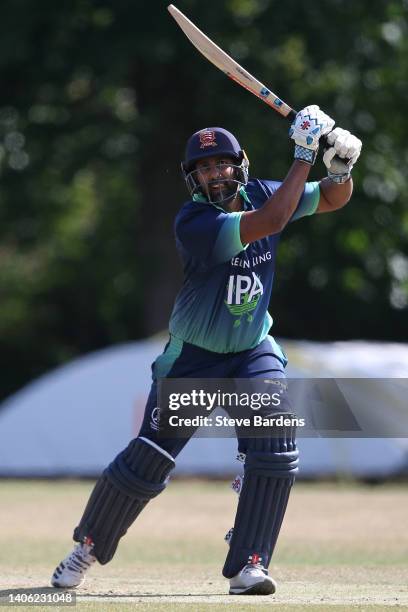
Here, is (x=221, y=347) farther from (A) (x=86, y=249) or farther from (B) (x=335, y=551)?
(A) (x=86, y=249)

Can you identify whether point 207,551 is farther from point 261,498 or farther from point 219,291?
point 219,291

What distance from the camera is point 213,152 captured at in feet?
19.0

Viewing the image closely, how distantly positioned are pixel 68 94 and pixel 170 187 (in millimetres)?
2153

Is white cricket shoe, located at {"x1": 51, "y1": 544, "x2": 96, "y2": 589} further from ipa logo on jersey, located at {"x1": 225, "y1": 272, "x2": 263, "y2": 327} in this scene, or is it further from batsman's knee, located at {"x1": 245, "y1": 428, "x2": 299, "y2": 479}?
ipa logo on jersey, located at {"x1": 225, "y1": 272, "x2": 263, "y2": 327}

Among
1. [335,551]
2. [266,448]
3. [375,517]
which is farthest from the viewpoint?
[375,517]

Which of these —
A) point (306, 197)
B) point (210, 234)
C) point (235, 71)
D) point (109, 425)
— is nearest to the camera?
point (210, 234)

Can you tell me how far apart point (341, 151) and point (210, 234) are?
2.18 feet

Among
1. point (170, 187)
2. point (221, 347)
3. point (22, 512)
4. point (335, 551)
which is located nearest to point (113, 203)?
point (170, 187)

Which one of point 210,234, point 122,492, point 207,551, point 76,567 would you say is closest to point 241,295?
point 210,234

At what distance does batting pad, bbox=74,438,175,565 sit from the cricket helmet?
1104 mm

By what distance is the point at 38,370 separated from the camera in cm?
2791

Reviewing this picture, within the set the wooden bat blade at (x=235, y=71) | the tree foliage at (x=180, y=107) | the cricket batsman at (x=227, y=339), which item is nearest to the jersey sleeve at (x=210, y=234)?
the cricket batsman at (x=227, y=339)

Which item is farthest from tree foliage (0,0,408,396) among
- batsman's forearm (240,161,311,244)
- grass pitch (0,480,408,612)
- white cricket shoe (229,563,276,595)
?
white cricket shoe (229,563,276,595)

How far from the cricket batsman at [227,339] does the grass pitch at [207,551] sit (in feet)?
0.75
